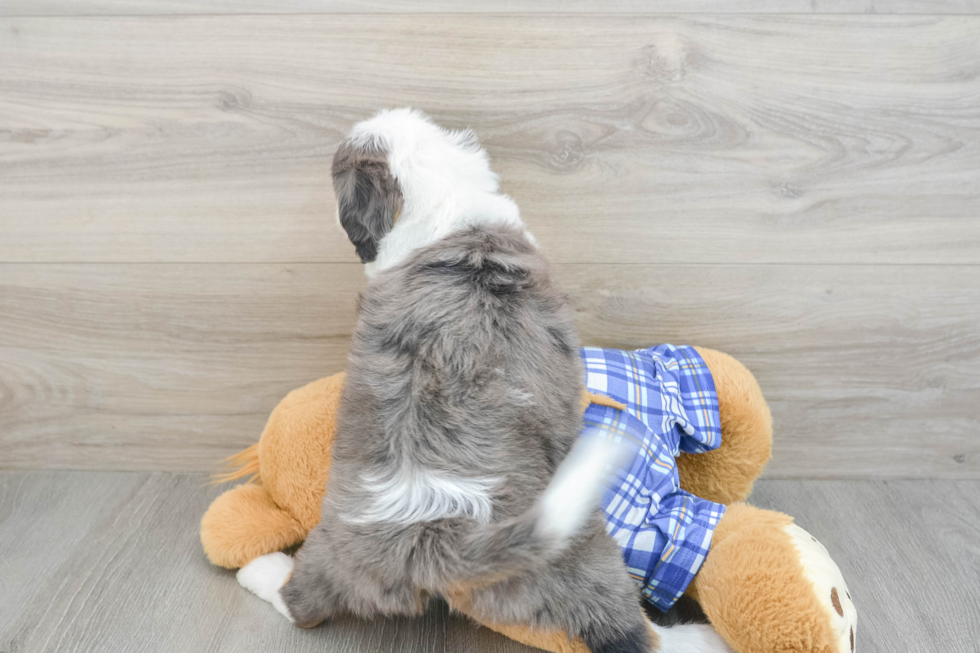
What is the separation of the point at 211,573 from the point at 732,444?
0.78 meters

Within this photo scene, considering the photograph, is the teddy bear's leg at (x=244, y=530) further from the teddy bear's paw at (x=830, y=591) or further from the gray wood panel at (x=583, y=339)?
the teddy bear's paw at (x=830, y=591)

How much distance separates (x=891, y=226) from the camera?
1019 mm

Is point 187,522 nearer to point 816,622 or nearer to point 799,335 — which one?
point 816,622

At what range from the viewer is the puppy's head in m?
0.79

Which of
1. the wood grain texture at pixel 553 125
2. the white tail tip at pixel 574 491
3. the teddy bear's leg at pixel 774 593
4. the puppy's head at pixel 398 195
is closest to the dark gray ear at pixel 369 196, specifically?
the puppy's head at pixel 398 195

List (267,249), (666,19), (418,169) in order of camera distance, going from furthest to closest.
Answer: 1. (267,249)
2. (666,19)
3. (418,169)

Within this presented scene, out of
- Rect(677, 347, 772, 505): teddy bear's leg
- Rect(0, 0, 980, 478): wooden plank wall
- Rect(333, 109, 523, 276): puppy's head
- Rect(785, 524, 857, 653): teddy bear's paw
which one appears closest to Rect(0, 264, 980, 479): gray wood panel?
Rect(0, 0, 980, 478): wooden plank wall

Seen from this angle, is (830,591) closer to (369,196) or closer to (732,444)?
(732,444)

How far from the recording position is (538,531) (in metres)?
0.63

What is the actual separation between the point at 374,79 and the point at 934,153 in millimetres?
838

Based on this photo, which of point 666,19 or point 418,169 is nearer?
point 418,169

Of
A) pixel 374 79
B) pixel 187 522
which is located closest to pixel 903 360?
pixel 374 79

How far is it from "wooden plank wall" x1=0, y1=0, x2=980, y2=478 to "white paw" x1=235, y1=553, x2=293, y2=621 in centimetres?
29

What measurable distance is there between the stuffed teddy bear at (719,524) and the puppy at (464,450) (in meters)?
0.06
